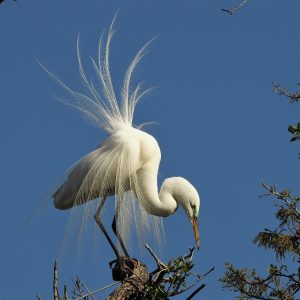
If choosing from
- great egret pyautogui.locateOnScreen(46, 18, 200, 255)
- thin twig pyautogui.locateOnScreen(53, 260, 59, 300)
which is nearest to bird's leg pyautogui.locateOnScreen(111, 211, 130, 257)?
great egret pyautogui.locateOnScreen(46, 18, 200, 255)

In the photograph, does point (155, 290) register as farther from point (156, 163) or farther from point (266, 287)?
point (156, 163)

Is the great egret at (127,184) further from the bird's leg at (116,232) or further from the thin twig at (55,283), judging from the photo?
the thin twig at (55,283)

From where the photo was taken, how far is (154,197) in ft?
28.3

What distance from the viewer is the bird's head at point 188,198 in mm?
8539

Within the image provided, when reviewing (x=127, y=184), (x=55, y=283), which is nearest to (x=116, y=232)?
(x=127, y=184)

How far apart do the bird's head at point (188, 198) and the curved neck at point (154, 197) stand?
0.05m

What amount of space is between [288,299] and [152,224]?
274cm

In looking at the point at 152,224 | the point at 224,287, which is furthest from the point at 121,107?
the point at 224,287

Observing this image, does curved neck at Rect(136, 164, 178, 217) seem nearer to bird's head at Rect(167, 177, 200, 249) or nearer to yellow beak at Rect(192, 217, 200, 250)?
bird's head at Rect(167, 177, 200, 249)

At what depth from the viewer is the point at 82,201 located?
866 cm

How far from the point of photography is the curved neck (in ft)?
28.2

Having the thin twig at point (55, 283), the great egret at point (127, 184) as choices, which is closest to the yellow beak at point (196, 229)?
the great egret at point (127, 184)

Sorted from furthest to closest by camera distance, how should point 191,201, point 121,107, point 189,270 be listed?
point 121,107 → point 191,201 → point 189,270

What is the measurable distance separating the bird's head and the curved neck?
0.18 ft
